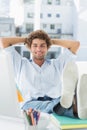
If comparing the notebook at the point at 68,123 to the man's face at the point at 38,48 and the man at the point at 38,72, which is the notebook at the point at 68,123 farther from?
the man's face at the point at 38,48

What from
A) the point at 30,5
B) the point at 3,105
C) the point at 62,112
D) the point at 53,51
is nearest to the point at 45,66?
the point at 62,112

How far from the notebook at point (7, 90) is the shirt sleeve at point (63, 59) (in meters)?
1.27

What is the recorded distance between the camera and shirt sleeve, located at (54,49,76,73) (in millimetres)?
2156

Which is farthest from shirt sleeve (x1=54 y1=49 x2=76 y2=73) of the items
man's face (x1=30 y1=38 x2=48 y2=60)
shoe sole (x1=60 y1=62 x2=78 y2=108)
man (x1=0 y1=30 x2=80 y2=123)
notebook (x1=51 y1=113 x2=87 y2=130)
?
notebook (x1=51 y1=113 x2=87 y2=130)

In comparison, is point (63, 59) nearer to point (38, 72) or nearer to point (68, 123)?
point (38, 72)

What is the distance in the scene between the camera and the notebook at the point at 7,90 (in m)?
0.89

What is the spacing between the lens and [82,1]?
151 inches

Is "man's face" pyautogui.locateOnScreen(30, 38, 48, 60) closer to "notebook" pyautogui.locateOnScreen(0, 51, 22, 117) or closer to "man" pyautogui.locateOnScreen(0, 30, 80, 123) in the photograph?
"man" pyautogui.locateOnScreen(0, 30, 80, 123)

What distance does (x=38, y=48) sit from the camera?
2.07m

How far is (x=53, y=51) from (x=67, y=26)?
62cm

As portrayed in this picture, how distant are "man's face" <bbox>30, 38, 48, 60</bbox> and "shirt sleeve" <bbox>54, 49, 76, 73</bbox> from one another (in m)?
0.14

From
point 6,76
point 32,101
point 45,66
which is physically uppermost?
point 6,76

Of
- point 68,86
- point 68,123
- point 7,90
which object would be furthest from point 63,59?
point 7,90

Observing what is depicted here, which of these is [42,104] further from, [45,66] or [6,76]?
[6,76]
